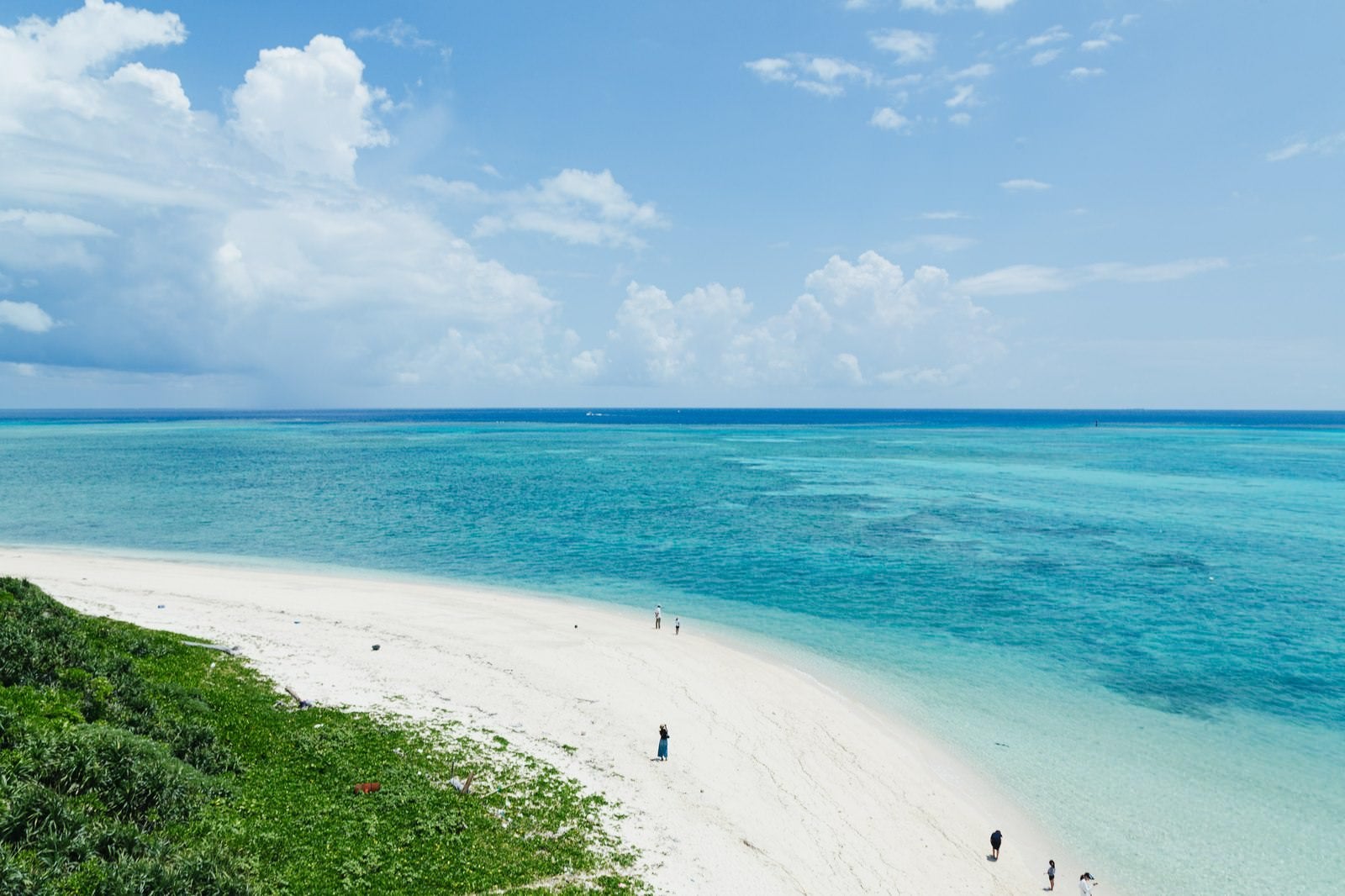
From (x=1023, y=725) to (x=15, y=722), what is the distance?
39.4m

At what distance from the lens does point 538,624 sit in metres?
45.6

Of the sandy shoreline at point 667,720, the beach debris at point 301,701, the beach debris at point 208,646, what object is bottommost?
the sandy shoreline at point 667,720

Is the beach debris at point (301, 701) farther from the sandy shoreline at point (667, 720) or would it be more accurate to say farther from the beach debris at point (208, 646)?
the beach debris at point (208, 646)

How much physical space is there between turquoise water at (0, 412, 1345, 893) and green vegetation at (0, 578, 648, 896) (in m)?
20.5

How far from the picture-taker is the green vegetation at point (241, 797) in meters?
15.2

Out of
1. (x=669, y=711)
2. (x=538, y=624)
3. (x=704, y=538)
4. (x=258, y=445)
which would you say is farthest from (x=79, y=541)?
(x=258, y=445)

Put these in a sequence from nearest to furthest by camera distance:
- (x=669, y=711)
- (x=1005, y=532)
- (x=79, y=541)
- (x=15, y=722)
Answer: (x=15, y=722)
(x=669, y=711)
(x=79, y=541)
(x=1005, y=532)

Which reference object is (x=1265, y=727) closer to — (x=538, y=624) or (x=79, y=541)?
(x=538, y=624)

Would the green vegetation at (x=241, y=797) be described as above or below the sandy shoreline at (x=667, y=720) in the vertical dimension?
above

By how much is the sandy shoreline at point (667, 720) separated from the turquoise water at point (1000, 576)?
4.02 m

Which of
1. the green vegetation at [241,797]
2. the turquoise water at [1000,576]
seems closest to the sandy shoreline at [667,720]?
the green vegetation at [241,797]

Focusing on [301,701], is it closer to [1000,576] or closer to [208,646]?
[208,646]

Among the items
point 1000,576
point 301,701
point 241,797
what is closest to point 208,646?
point 301,701

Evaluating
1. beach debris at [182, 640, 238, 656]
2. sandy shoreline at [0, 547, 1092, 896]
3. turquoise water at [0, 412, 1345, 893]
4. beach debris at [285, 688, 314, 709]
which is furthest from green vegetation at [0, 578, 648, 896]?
turquoise water at [0, 412, 1345, 893]
